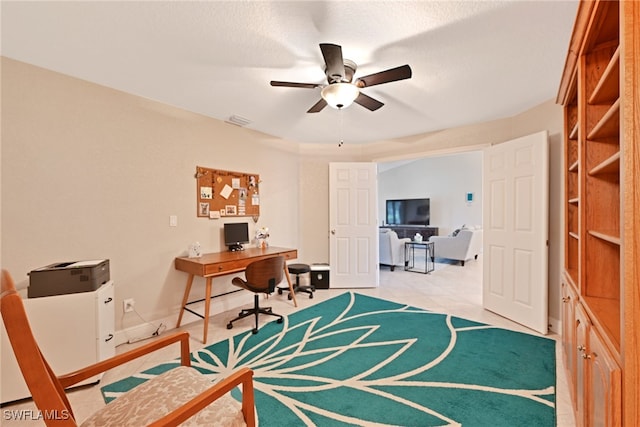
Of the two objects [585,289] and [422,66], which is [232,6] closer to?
[422,66]

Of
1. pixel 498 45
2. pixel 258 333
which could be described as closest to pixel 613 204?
pixel 498 45

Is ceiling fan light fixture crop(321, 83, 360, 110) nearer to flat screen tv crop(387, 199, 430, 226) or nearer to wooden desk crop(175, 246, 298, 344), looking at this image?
wooden desk crop(175, 246, 298, 344)

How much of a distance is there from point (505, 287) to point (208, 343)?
10.8ft

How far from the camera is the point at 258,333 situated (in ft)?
9.14

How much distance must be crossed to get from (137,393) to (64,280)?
127 cm

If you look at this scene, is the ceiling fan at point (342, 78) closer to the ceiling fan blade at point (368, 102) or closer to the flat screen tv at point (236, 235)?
the ceiling fan blade at point (368, 102)

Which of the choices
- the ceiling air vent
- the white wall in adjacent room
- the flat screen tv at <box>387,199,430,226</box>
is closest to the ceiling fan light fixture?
the ceiling air vent

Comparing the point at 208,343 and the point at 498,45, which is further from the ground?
the point at 498,45

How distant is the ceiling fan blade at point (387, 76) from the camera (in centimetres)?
183

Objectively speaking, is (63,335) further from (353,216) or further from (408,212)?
(408,212)

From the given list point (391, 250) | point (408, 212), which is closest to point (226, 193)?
point (391, 250)

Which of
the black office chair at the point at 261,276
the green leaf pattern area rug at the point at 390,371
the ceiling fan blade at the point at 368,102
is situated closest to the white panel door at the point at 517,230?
the green leaf pattern area rug at the point at 390,371

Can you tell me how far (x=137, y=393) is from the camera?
4.02 feet

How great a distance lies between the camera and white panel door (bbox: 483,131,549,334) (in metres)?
2.76
